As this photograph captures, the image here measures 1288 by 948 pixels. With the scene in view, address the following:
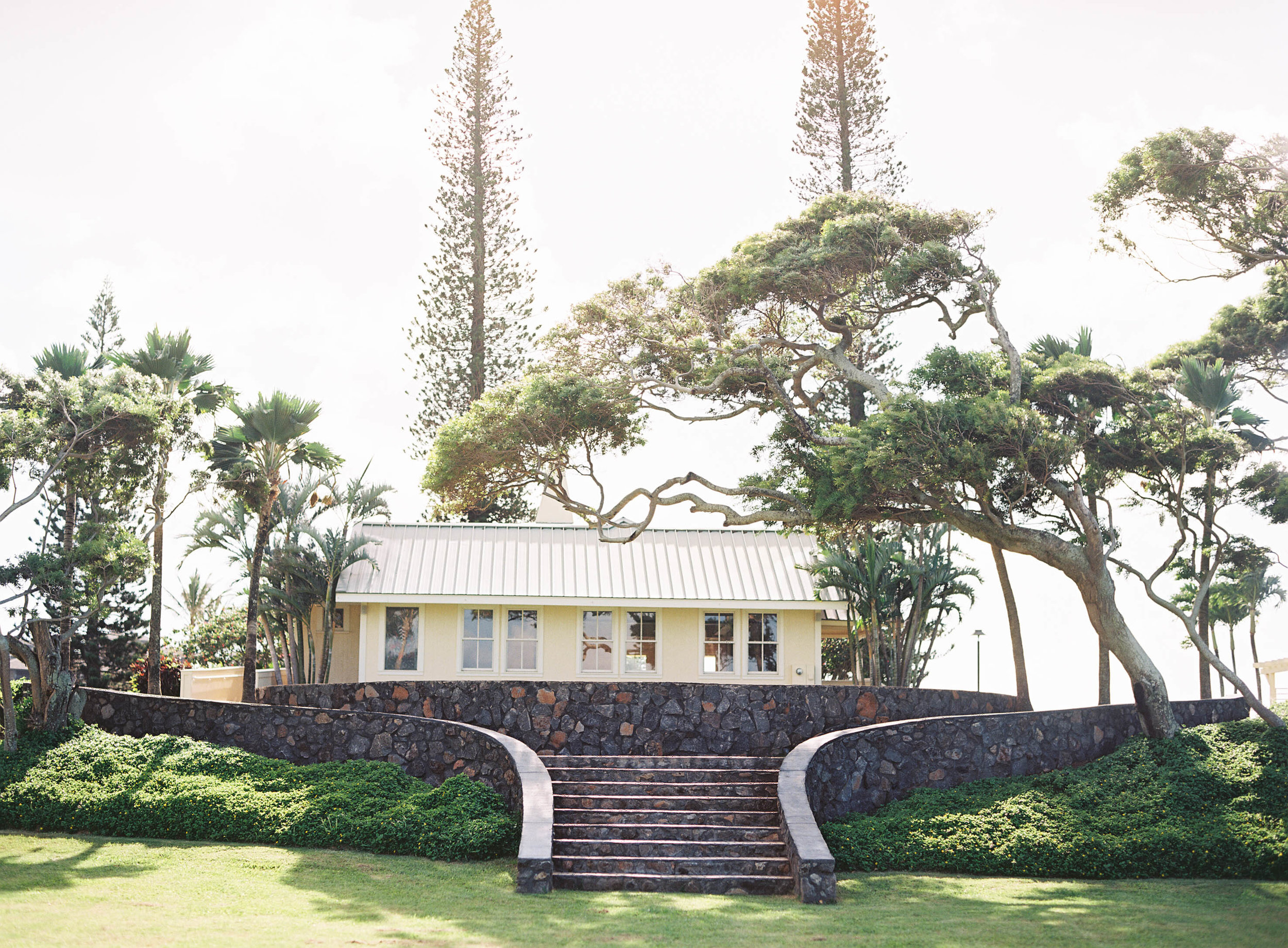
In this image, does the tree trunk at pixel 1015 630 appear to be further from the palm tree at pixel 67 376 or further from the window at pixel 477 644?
the palm tree at pixel 67 376

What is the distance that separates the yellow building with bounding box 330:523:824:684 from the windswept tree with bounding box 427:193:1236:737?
10.1 feet

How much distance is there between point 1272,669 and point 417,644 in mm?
14565

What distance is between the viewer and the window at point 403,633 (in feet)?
66.5

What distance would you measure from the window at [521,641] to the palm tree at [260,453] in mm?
4910

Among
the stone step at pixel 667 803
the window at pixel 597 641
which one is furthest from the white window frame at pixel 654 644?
the stone step at pixel 667 803

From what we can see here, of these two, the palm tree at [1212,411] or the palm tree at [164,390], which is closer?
the palm tree at [1212,411]

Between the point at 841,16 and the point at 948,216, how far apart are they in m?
12.7

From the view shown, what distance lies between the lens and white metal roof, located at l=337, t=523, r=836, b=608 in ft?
65.6

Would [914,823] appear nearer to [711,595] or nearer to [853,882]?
[853,882]

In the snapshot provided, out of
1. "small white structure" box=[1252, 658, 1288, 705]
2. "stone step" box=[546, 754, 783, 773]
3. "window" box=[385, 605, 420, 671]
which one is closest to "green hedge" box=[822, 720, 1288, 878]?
"stone step" box=[546, 754, 783, 773]

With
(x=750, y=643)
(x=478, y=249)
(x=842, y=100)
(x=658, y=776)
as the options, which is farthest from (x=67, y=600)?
(x=842, y=100)

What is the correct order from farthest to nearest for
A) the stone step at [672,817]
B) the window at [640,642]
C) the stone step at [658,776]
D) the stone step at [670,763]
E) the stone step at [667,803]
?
the window at [640,642] < the stone step at [670,763] < the stone step at [658,776] < the stone step at [667,803] < the stone step at [672,817]

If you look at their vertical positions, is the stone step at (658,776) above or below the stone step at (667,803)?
above

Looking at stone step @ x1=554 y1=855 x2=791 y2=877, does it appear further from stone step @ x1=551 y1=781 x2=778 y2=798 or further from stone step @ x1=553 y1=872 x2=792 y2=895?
stone step @ x1=551 y1=781 x2=778 y2=798
